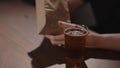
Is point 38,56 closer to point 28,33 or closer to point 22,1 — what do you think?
point 28,33

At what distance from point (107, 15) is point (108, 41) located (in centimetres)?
80

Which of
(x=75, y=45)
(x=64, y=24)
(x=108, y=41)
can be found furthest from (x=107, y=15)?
(x=75, y=45)

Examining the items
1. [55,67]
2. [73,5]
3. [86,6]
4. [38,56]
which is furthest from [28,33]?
[86,6]

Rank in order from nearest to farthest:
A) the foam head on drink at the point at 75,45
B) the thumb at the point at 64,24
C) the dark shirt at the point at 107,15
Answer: the foam head on drink at the point at 75,45 → the thumb at the point at 64,24 → the dark shirt at the point at 107,15

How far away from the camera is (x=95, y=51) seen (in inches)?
45.1

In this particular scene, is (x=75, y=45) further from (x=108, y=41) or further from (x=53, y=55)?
(x=108, y=41)

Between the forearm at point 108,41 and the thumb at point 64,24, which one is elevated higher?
the thumb at point 64,24

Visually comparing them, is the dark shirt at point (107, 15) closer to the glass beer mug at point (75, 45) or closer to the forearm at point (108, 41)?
the forearm at point (108, 41)

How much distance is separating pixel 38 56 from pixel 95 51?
27cm

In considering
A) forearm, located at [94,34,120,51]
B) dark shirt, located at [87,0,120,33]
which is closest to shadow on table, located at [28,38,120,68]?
forearm, located at [94,34,120,51]

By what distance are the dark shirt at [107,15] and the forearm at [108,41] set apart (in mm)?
635

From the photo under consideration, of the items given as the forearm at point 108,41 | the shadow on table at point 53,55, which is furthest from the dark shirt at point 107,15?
the shadow on table at point 53,55

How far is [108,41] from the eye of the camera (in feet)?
3.97

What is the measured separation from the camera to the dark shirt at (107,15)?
6.26ft
